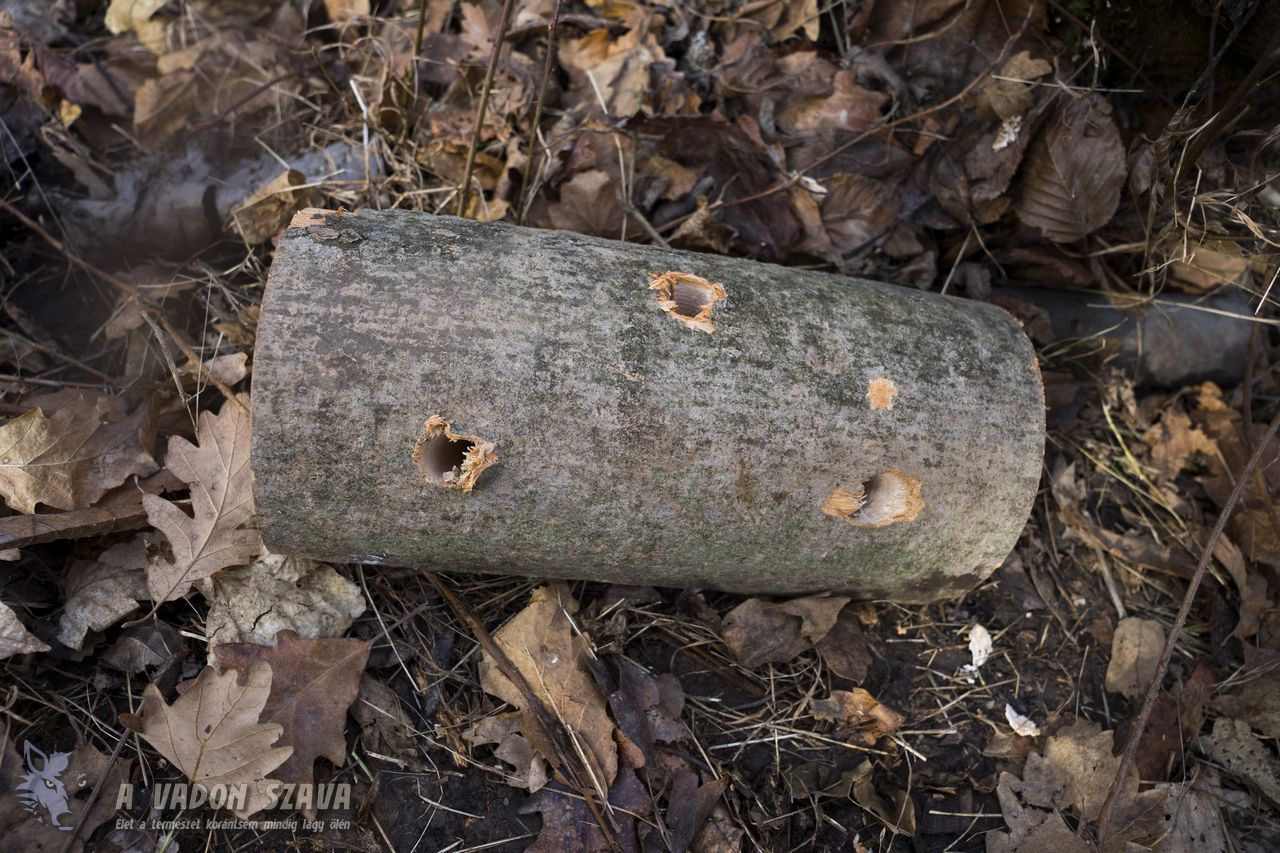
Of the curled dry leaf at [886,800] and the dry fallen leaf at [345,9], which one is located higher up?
the dry fallen leaf at [345,9]

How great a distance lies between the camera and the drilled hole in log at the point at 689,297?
1.83m

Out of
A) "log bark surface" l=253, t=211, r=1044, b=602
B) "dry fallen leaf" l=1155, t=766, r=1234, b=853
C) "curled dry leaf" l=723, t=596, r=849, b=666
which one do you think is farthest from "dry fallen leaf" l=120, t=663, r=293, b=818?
"dry fallen leaf" l=1155, t=766, r=1234, b=853

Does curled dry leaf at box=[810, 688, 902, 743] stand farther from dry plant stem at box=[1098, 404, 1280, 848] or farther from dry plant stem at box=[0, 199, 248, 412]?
dry plant stem at box=[0, 199, 248, 412]

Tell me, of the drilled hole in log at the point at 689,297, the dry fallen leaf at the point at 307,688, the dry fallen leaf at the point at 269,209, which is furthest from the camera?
the dry fallen leaf at the point at 269,209

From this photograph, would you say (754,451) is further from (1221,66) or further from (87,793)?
(1221,66)

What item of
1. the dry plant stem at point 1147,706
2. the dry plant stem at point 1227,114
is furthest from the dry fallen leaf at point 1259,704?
the dry plant stem at point 1227,114

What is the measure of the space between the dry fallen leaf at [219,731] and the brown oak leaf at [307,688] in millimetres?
56

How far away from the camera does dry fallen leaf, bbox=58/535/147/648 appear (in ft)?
6.67

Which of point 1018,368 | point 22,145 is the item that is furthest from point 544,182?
point 22,145

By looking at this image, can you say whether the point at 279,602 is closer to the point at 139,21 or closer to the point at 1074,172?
the point at 139,21

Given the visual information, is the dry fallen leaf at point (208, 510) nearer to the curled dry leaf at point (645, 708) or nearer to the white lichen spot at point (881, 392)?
the curled dry leaf at point (645, 708)

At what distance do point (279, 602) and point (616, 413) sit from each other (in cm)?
107

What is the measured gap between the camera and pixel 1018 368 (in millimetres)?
2074

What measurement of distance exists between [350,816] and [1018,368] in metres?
1.97
